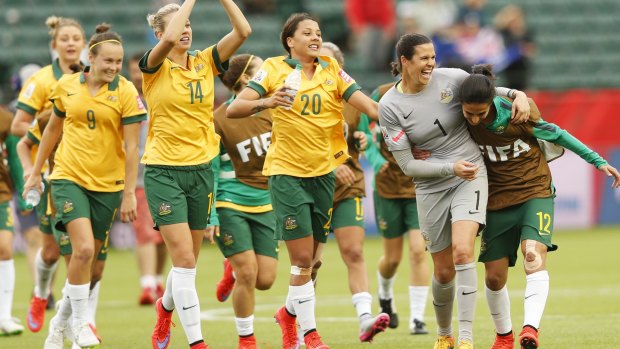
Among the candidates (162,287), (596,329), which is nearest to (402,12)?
(162,287)

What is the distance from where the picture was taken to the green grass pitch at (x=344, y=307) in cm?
1040

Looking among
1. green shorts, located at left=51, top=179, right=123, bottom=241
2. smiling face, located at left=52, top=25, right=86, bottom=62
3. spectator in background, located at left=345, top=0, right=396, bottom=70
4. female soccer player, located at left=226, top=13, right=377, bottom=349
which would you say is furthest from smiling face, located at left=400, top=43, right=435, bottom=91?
spectator in background, located at left=345, top=0, right=396, bottom=70

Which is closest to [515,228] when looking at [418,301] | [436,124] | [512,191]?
[512,191]

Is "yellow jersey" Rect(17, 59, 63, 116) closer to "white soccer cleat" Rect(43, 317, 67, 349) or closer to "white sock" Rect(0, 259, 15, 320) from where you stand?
"white sock" Rect(0, 259, 15, 320)

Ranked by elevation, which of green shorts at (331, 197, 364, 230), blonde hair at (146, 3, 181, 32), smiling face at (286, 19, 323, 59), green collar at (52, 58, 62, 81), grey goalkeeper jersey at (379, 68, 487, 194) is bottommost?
green shorts at (331, 197, 364, 230)

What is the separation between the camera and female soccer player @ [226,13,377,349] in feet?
29.6

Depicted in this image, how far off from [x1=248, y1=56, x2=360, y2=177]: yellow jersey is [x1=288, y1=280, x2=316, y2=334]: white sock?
860mm

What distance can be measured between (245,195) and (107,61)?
160cm

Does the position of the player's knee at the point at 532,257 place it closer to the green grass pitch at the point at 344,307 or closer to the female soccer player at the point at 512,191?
the female soccer player at the point at 512,191

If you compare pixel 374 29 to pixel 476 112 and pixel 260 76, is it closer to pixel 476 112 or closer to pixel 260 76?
pixel 260 76

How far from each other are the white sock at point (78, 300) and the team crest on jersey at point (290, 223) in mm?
1698

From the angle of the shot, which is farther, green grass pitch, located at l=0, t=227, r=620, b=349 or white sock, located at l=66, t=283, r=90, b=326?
green grass pitch, located at l=0, t=227, r=620, b=349

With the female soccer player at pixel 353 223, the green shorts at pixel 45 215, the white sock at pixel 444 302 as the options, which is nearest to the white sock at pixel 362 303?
the female soccer player at pixel 353 223

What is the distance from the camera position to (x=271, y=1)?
993 inches
